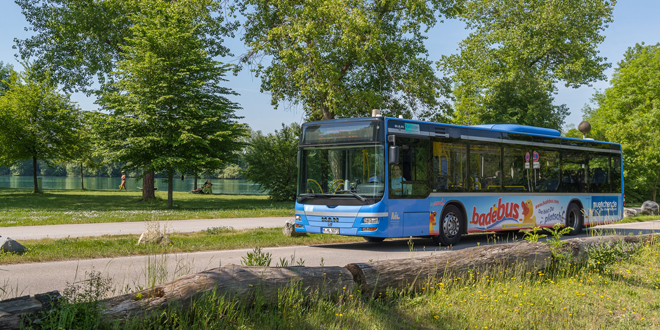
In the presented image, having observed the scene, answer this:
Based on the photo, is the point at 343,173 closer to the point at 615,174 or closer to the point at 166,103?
the point at 615,174

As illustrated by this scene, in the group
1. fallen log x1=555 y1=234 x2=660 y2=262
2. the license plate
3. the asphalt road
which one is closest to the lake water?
the asphalt road

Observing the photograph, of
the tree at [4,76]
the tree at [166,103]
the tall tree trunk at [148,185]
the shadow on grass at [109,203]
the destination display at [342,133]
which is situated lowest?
the shadow on grass at [109,203]

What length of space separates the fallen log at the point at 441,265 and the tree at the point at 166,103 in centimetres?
1805

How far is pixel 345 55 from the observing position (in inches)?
1096

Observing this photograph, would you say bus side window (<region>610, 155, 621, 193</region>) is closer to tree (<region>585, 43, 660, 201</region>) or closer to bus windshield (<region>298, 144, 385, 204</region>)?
bus windshield (<region>298, 144, 385, 204</region>)

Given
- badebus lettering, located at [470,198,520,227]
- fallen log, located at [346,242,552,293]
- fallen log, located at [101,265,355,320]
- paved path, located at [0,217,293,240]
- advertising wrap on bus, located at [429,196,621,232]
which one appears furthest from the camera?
paved path, located at [0,217,293,240]

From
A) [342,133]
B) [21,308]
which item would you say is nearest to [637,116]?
[342,133]

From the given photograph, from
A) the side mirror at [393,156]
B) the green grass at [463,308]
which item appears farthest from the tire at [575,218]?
the green grass at [463,308]

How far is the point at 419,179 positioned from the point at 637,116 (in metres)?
38.7

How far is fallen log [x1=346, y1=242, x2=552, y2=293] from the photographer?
20.4ft

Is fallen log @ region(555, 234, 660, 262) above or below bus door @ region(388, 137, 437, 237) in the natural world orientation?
below

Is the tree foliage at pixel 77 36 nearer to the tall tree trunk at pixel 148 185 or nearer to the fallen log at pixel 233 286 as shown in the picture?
the tall tree trunk at pixel 148 185

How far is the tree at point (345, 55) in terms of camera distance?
83.1 ft

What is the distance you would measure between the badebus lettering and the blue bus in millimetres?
26
